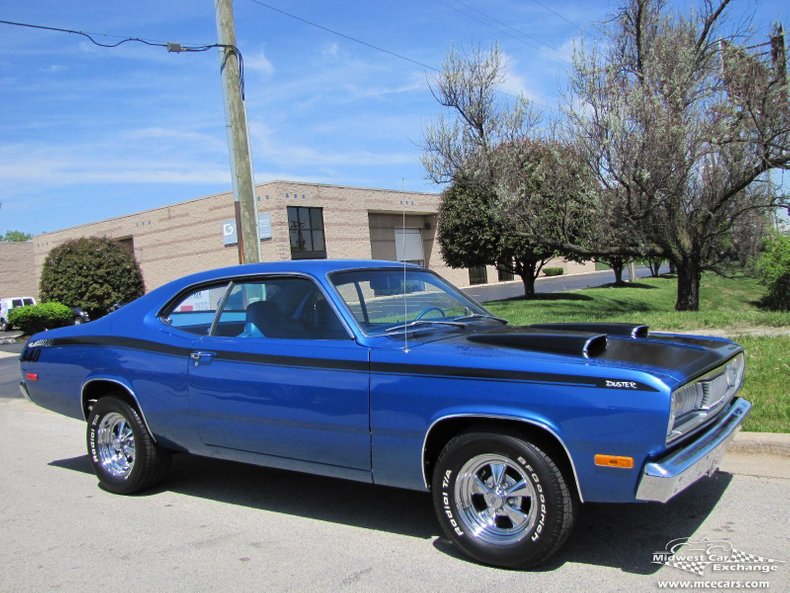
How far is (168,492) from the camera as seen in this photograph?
17.9 feet

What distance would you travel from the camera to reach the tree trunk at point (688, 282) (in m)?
16.5

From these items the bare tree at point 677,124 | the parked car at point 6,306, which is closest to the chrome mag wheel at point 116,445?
the bare tree at point 677,124

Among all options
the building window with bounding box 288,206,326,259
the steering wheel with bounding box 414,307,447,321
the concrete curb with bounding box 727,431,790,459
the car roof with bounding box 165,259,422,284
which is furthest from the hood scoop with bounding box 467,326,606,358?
the building window with bounding box 288,206,326,259

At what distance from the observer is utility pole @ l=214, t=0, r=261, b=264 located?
10.2m

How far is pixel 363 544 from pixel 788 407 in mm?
3962

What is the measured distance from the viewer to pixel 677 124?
45.3 ft

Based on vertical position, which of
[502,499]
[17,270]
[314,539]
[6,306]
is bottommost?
[314,539]

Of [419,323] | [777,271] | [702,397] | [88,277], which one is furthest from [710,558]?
[88,277]

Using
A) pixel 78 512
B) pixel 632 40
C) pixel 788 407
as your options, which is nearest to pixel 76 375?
pixel 78 512

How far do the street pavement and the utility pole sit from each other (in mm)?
5157

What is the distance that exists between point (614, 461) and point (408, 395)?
1.14 metres

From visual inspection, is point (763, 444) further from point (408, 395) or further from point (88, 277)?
point (88, 277)

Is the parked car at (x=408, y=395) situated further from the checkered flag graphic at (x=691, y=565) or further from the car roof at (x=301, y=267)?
the checkered flag graphic at (x=691, y=565)

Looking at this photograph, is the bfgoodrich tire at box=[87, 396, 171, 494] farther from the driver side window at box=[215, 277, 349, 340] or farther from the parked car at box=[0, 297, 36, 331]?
the parked car at box=[0, 297, 36, 331]
